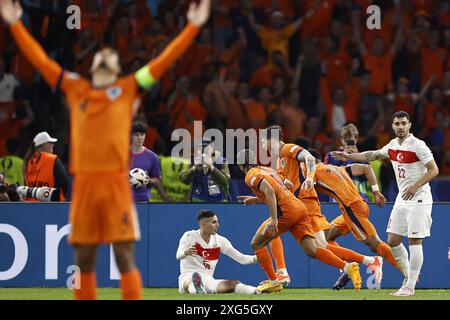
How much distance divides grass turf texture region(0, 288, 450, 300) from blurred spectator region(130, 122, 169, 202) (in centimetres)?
111

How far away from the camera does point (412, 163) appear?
12.4 metres

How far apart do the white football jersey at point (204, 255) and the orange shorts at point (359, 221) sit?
1.20m

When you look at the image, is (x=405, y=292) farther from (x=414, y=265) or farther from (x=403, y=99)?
(x=403, y=99)

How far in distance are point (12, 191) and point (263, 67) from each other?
5.40 meters

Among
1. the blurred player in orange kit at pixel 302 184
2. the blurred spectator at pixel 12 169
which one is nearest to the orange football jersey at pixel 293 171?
the blurred player in orange kit at pixel 302 184

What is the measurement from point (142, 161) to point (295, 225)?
2.11 m

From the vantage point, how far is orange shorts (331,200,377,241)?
13.2m

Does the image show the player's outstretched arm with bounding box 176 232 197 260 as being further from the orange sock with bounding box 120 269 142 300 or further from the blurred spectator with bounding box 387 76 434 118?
the blurred spectator with bounding box 387 76 434 118

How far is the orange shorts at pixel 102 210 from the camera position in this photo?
28.1 ft

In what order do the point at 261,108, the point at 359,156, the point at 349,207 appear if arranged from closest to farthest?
the point at 359,156, the point at 349,207, the point at 261,108

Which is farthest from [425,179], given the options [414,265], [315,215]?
[315,215]

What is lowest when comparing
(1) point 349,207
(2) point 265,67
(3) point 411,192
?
(1) point 349,207

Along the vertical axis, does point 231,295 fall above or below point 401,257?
below

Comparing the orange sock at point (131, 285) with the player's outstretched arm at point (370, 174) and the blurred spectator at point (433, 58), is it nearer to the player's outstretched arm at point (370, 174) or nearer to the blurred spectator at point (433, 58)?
the player's outstretched arm at point (370, 174)
